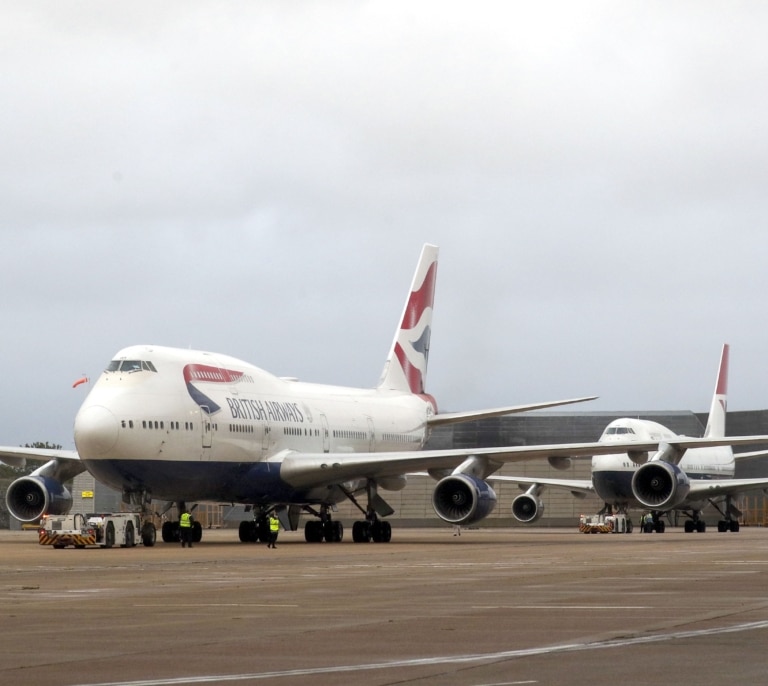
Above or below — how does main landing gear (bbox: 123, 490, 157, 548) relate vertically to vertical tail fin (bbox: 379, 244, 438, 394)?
below

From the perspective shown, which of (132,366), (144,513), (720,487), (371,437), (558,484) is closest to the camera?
(132,366)

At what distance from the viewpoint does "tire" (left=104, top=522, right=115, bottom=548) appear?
31219mm

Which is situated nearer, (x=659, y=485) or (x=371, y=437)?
(x=659, y=485)

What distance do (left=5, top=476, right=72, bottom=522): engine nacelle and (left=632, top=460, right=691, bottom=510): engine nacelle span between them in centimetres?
1646

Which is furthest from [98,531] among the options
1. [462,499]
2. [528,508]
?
[528,508]

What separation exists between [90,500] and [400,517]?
17.8 m

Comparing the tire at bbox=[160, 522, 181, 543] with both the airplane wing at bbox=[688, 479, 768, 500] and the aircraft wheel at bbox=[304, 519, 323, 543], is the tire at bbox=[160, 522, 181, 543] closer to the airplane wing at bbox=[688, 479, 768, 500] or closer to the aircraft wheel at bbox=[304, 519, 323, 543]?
the aircraft wheel at bbox=[304, 519, 323, 543]

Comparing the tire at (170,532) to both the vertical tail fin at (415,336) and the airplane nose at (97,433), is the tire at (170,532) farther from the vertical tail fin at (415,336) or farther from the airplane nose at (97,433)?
the vertical tail fin at (415,336)

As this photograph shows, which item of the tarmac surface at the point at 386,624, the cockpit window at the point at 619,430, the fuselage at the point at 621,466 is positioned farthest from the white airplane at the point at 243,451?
the cockpit window at the point at 619,430

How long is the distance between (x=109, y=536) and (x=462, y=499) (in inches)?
367

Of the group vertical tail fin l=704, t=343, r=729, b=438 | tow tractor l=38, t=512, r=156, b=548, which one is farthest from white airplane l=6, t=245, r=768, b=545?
vertical tail fin l=704, t=343, r=729, b=438

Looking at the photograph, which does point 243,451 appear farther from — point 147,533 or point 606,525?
point 606,525

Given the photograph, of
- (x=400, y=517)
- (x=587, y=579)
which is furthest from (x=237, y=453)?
(x=400, y=517)

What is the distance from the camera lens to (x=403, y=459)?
3650 cm
